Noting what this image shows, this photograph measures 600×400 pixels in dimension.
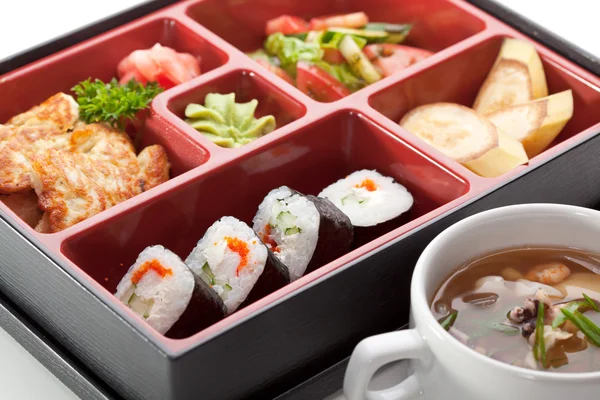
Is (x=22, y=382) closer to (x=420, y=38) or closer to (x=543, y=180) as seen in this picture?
(x=543, y=180)

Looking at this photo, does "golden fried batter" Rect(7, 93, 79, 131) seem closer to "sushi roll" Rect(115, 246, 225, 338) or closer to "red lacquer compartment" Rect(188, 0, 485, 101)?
"red lacquer compartment" Rect(188, 0, 485, 101)

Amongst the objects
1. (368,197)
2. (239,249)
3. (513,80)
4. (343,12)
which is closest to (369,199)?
(368,197)

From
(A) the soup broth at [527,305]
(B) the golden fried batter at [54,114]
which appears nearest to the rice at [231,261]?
(A) the soup broth at [527,305]

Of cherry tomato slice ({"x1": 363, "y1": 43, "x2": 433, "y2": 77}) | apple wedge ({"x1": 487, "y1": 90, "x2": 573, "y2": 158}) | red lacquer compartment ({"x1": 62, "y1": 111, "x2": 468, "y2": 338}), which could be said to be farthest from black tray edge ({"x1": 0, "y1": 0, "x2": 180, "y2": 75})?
apple wedge ({"x1": 487, "y1": 90, "x2": 573, "y2": 158})

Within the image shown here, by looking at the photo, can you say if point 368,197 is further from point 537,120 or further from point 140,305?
point 140,305

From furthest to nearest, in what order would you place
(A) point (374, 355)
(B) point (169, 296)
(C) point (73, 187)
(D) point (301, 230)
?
(C) point (73, 187), (D) point (301, 230), (B) point (169, 296), (A) point (374, 355)

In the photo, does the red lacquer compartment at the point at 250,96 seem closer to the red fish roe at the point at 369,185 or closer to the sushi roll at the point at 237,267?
the red fish roe at the point at 369,185

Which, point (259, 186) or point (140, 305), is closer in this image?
point (140, 305)

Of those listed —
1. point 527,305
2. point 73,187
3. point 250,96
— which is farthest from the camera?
point 250,96
